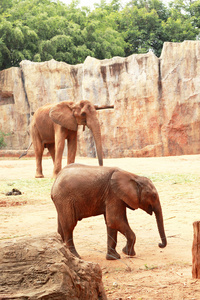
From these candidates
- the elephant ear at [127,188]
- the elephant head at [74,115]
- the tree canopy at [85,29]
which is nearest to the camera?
the elephant ear at [127,188]

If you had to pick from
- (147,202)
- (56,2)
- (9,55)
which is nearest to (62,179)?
(147,202)

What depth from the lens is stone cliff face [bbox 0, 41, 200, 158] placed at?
19.9 m

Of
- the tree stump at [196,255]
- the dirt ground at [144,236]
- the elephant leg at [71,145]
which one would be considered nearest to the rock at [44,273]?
the dirt ground at [144,236]

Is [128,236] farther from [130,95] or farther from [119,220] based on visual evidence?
[130,95]

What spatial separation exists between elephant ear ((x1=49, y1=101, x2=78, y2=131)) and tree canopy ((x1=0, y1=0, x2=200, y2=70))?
14.6 metres

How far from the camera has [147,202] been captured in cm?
491

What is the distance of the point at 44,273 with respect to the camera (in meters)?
2.65

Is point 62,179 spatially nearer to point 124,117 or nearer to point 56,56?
point 124,117

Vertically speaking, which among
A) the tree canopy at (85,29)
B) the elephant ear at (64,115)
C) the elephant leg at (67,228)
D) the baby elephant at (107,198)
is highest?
the tree canopy at (85,29)

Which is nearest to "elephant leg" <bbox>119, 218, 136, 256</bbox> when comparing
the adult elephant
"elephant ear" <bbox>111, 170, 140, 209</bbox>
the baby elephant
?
the baby elephant

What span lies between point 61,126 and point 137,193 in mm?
7495

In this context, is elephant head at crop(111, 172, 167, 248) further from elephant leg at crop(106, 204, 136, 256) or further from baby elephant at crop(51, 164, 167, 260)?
elephant leg at crop(106, 204, 136, 256)

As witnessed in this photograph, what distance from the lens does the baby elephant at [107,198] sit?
4879 mm

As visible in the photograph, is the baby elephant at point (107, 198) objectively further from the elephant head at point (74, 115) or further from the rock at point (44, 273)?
the elephant head at point (74, 115)
